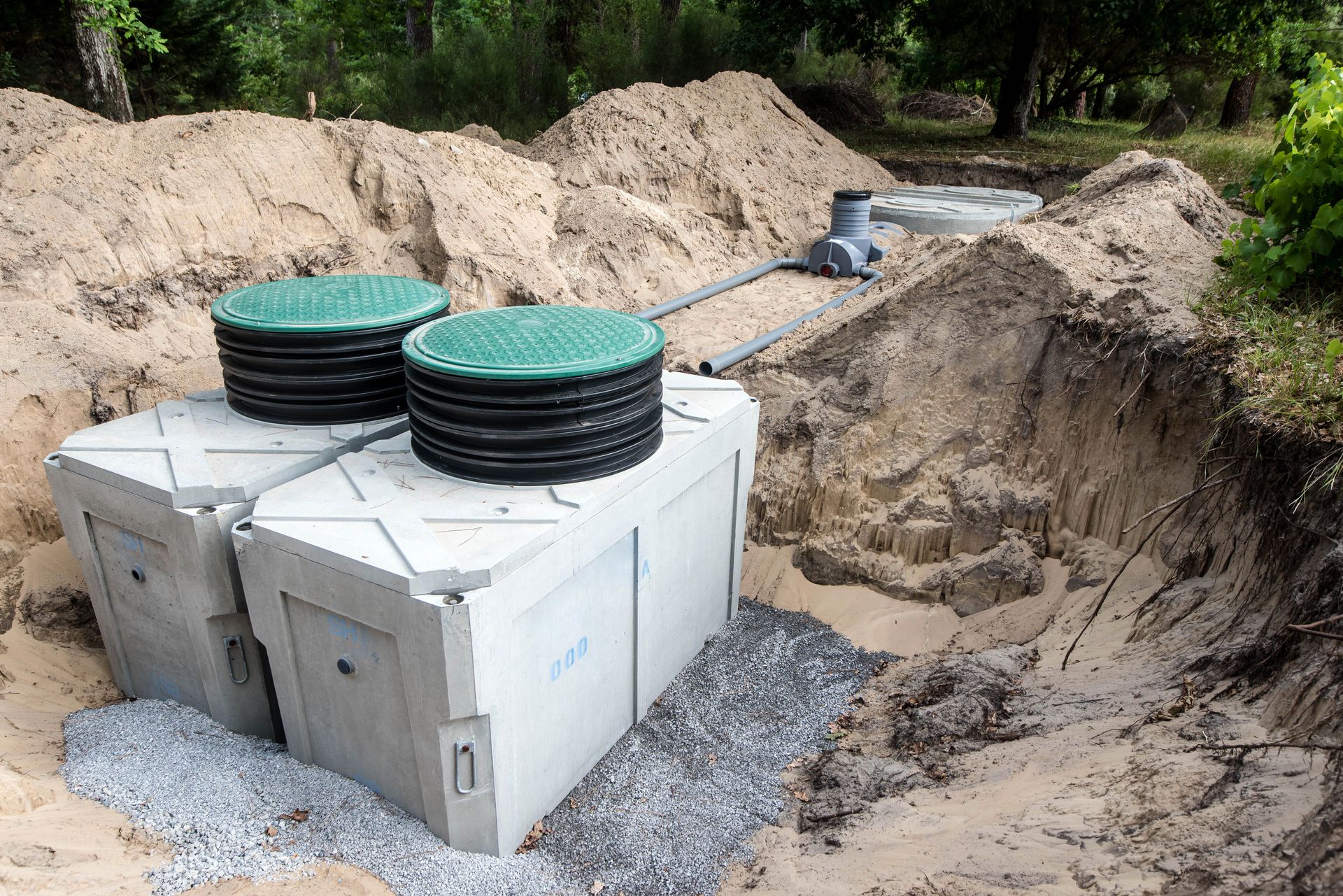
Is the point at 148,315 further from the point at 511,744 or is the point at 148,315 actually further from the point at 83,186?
the point at 511,744

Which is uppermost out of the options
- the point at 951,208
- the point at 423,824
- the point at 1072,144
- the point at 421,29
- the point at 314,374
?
the point at 421,29

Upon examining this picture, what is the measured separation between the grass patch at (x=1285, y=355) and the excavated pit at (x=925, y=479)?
12 cm

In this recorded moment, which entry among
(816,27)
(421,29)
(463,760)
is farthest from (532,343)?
(421,29)

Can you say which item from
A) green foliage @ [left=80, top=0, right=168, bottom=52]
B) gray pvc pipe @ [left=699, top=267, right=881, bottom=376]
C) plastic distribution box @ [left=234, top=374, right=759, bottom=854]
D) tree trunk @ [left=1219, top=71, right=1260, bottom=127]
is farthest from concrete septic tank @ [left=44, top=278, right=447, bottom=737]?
tree trunk @ [left=1219, top=71, right=1260, bottom=127]

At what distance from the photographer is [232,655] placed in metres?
4.04

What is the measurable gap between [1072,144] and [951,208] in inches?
257

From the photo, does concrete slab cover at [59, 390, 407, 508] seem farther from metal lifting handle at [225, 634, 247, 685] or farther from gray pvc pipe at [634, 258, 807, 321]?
gray pvc pipe at [634, 258, 807, 321]

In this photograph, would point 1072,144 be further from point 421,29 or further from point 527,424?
point 527,424

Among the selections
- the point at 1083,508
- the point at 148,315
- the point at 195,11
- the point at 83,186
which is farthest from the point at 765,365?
the point at 195,11

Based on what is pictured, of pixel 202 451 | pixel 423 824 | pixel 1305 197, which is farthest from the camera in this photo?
pixel 1305 197

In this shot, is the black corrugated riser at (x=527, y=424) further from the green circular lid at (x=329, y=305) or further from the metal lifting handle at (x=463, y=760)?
the metal lifting handle at (x=463, y=760)

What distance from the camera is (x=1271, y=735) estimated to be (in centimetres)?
307

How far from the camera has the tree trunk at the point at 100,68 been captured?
9.38m

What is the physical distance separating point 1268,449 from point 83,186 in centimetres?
799
